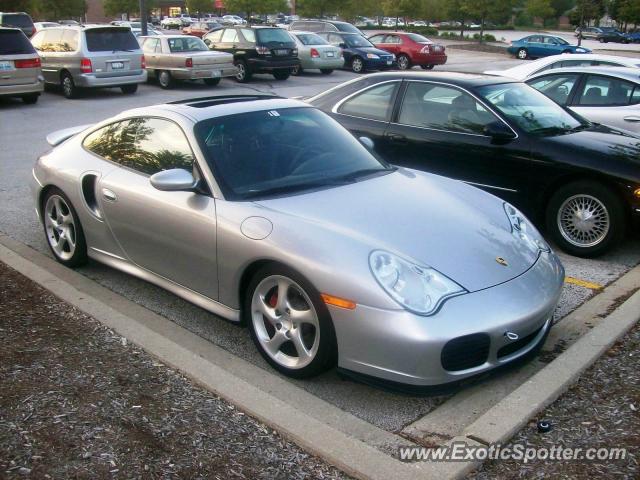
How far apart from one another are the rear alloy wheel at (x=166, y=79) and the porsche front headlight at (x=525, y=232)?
1641 cm

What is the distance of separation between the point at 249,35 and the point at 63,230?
1750cm

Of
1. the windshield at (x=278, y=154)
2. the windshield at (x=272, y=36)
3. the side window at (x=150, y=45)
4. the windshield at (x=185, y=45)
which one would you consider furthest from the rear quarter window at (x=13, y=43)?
the windshield at (x=278, y=154)

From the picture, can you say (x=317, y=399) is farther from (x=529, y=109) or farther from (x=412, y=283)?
(x=529, y=109)

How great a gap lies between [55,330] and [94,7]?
97.0 meters

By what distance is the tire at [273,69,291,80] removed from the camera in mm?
21989

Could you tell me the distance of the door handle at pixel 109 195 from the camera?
4.92 m

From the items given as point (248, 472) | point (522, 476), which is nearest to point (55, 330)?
point (248, 472)

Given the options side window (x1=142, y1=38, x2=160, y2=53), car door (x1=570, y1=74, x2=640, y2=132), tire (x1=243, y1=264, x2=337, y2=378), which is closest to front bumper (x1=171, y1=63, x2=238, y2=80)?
side window (x1=142, y1=38, x2=160, y2=53)

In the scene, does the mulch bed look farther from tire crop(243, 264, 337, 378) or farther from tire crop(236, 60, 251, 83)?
tire crop(236, 60, 251, 83)

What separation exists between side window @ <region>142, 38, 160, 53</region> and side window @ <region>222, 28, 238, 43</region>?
2.80 m

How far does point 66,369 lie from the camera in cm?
386

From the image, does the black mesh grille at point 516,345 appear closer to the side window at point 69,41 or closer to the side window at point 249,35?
the side window at point 69,41

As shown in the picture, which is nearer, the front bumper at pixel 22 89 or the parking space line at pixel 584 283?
the parking space line at pixel 584 283

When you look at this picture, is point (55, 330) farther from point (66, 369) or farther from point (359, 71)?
point (359, 71)
